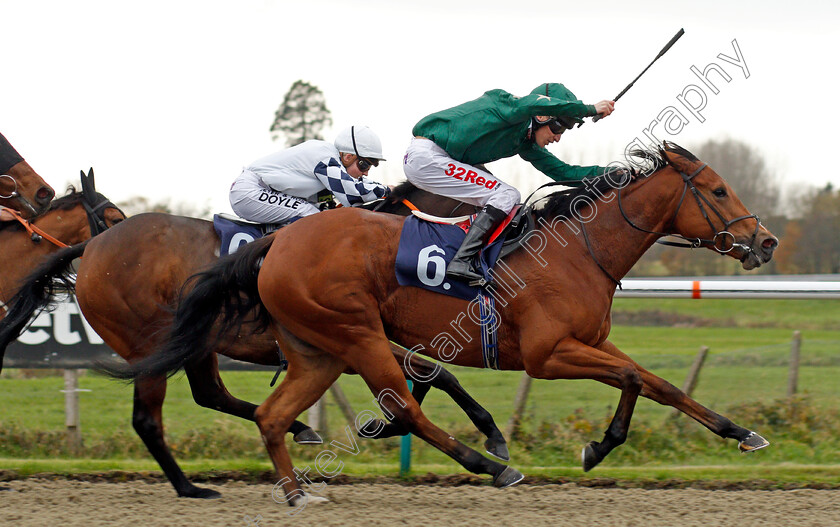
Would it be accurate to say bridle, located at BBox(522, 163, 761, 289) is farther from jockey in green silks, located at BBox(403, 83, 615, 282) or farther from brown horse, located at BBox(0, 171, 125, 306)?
brown horse, located at BBox(0, 171, 125, 306)

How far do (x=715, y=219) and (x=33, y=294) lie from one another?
4.00m

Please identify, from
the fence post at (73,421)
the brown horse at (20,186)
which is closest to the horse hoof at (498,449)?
the fence post at (73,421)

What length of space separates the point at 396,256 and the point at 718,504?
211cm

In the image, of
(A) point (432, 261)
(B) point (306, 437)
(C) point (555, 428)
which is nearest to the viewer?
(A) point (432, 261)

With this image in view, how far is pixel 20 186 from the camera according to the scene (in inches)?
248

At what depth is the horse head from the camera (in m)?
4.32

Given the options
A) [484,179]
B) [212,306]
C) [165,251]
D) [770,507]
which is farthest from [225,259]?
[770,507]

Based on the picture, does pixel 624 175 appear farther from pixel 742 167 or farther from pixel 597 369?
pixel 742 167

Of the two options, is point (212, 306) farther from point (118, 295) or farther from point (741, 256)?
point (741, 256)

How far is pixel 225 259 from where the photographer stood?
179 inches

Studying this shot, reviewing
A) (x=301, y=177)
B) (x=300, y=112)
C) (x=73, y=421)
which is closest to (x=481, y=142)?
(x=301, y=177)

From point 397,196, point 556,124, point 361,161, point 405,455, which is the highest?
point 556,124

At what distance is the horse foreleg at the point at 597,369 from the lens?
164 inches

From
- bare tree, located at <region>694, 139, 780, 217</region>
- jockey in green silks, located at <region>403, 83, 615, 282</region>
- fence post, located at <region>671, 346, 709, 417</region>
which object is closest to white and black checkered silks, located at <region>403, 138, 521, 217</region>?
jockey in green silks, located at <region>403, 83, 615, 282</region>
